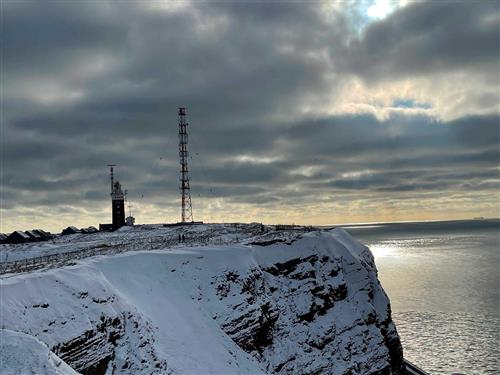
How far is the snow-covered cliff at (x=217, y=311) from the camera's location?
82.9 feet

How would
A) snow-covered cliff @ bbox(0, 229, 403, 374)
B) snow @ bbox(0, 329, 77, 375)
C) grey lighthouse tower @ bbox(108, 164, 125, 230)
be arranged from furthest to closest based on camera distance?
grey lighthouse tower @ bbox(108, 164, 125, 230), snow-covered cliff @ bbox(0, 229, 403, 374), snow @ bbox(0, 329, 77, 375)

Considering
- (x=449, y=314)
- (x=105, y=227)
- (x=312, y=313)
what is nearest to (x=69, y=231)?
(x=105, y=227)

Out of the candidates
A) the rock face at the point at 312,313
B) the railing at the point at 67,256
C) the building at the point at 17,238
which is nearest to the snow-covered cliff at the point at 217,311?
the rock face at the point at 312,313

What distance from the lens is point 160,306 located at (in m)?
34.1

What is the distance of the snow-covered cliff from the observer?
25266 mm

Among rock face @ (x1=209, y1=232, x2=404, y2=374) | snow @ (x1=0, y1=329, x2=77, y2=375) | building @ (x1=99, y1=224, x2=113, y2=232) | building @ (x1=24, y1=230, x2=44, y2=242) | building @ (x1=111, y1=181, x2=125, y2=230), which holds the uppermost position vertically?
building @ (x1=111, y1=181, x2=125, y2=230)

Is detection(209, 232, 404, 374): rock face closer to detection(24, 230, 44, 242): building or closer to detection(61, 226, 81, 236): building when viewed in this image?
detection(24, 230, 44, 242): building

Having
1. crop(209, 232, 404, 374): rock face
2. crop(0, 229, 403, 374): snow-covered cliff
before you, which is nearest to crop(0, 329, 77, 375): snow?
crop(0, 229, 403, 374): snow-covered cliff

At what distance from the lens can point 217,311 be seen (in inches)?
1471

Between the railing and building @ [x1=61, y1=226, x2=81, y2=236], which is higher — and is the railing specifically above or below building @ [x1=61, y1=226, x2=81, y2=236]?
below

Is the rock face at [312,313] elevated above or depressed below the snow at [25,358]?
below

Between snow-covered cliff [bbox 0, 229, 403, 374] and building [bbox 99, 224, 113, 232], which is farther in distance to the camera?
building [bbox 99, 224, 113, 232]

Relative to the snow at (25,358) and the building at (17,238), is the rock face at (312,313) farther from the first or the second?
the building at (17,238)

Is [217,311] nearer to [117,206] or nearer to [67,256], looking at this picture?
[67,256]
